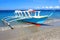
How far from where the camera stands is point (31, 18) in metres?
26.8

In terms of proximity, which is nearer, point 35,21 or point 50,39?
point 50,39

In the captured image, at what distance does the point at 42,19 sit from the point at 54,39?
13568mm

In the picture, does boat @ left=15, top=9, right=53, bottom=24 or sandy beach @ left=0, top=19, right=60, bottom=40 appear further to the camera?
boat @ left=15, top=9, right=53, bottom=24

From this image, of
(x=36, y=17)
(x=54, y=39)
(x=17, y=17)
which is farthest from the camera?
(x=17, y=17)

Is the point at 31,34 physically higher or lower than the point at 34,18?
higher

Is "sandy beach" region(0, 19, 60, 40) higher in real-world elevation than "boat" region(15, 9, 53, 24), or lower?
higher

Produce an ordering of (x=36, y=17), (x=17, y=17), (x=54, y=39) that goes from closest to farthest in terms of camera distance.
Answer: (x=54, y=39) → (x=36, y=17) → (x=17, y=17)

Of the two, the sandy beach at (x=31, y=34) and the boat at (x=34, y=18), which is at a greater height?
the sandy beach at (x=31, y=34)

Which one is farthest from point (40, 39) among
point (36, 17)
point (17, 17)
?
point (17, 17)

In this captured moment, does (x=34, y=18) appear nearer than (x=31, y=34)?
No

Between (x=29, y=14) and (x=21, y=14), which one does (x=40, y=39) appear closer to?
(x=29, y=14)

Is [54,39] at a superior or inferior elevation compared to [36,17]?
superior

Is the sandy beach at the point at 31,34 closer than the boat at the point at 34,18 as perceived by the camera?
Yes

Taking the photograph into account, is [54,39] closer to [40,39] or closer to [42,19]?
[40,39]
